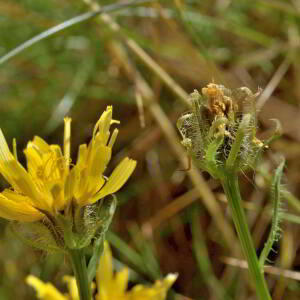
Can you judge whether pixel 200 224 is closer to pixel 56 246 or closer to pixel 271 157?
pixel 271 157

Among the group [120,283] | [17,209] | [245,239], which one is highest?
[17,209]

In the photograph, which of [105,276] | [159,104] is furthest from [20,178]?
[159,104]

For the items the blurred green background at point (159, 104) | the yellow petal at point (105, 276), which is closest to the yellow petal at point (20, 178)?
the yellow petal at point (105, 276)

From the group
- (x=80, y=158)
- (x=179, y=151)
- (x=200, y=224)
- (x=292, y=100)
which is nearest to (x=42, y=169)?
(x=80, y=158)

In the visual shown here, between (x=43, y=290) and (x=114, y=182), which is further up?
(x=114, y=182)

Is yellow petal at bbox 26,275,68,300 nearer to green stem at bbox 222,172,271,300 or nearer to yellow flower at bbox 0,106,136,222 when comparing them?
yellow flower at bbox 0,106,136,222

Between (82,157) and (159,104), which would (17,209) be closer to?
(82,157)
